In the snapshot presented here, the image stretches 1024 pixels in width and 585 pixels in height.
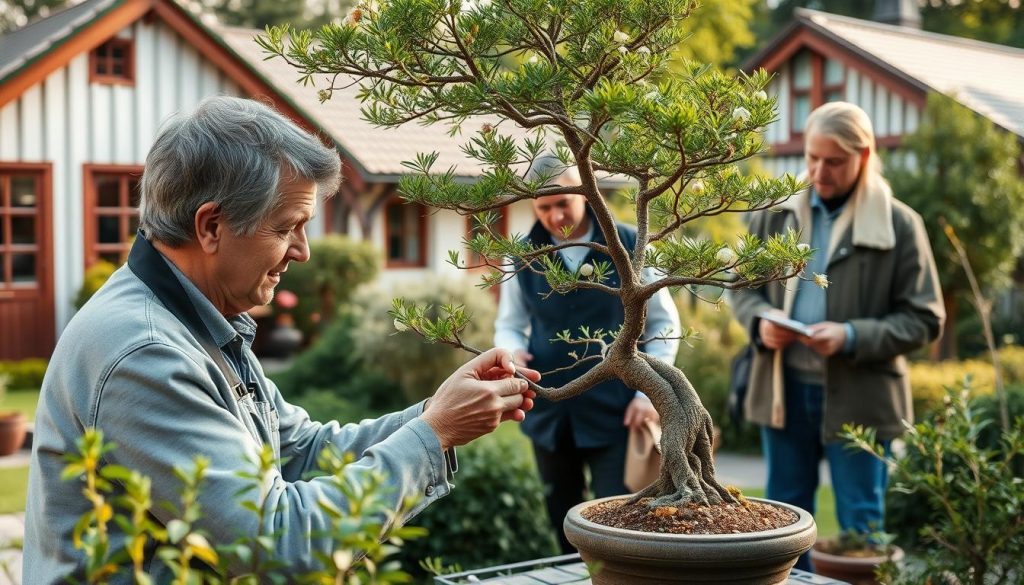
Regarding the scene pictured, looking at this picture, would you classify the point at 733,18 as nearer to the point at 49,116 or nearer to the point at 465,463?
the point at 49,116

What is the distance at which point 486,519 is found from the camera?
445 centimetres

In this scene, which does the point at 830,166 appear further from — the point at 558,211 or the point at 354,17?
the point at 354,17

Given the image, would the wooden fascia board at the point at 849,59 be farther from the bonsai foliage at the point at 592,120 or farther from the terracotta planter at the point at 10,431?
the bonsai foliage at the point at 592,120

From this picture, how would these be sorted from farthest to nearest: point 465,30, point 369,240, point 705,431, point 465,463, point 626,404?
point 369,240
point 465,463
point 626,404
point 705,431
point 465,30

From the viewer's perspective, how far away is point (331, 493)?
1840mm

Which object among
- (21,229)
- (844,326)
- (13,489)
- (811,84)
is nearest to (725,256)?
(844,326)

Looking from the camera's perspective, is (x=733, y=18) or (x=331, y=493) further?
(x=733, y=18)

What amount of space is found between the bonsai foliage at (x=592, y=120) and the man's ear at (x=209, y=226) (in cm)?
31

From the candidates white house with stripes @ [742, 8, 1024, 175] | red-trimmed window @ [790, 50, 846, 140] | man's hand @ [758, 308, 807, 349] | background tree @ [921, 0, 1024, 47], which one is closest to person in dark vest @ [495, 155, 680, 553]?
man's hand @ [758, 308, 807, 349]

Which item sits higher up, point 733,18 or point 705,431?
point 733,18

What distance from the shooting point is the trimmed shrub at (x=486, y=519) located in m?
4.40

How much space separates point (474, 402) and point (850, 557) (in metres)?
2.54

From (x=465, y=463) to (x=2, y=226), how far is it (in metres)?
9.95

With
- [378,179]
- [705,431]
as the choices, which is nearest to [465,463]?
[705,431]
